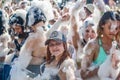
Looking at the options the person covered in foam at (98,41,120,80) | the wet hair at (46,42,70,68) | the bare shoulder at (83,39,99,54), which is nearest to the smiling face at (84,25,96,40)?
the bare shoulder at (83,39,99,54)

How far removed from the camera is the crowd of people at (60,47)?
4258 millimetres

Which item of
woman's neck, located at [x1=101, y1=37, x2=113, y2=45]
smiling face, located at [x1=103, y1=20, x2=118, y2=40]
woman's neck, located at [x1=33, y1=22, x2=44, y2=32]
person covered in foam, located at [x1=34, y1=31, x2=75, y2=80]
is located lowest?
person covered in foam, located at [x1=34, y1=31, x2=75, y2=80]

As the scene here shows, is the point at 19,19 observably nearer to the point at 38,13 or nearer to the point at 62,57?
the point at 38,13

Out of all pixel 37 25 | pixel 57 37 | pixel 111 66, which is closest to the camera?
pixel 111 66

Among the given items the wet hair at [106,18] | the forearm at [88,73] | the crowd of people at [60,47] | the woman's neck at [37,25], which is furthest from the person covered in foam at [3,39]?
the wet hair at [106,18]

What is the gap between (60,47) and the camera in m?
4.41

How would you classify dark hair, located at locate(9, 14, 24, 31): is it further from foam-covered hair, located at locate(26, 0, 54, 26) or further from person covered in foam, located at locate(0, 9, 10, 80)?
person covered in foam, located at locate(0, 9, 10, 80)

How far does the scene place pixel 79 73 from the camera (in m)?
4.52

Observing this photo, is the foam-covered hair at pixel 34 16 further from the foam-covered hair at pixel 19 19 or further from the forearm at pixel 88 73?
the forearm at pixel 88 73

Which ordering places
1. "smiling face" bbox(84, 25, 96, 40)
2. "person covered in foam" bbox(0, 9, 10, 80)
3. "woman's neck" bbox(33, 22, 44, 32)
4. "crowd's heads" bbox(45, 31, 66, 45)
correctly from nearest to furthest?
"crowd's heads" bbox(45, 31, 66, 45) < "woman's neck" bbox(33, 22, 44, 32) < "smiling face" bbox(84, 25, 96, 40) < "person covered in foam" bbox(0, 9, 10, 80)

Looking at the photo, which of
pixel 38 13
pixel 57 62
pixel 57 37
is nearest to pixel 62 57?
pixel 57 62

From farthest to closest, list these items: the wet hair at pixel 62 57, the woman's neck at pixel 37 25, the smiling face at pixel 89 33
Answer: the smiling face at pixel 89 33
the woman's neck at pixel 37 25
the wet hair at pixel 62 57

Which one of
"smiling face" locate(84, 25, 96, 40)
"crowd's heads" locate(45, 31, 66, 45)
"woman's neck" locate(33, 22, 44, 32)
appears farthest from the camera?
"smiling face" locate(84, 25, 96, 40)

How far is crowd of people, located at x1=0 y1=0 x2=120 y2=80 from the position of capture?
426 cm
